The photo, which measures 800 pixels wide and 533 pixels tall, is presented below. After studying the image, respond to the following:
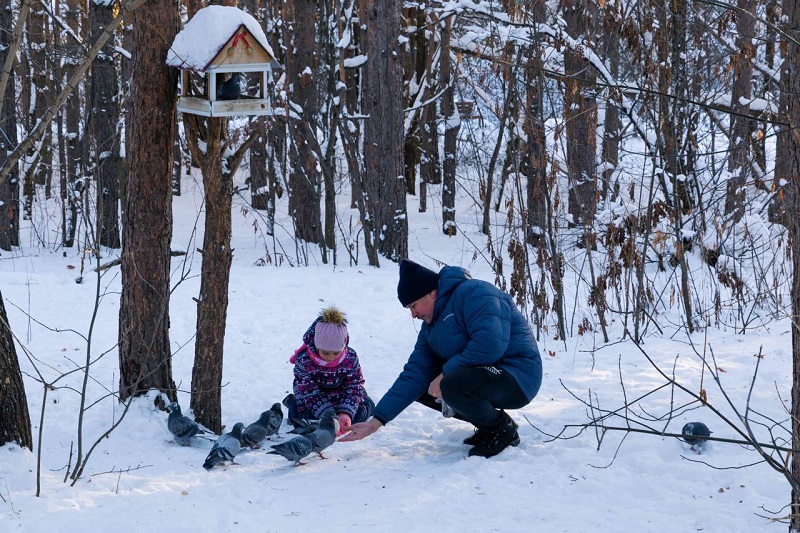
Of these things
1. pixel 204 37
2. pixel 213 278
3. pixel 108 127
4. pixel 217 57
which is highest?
pixel 108 127

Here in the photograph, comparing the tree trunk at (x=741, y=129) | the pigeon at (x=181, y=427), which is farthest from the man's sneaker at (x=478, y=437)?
the tree trunk at (x=741, y=129)

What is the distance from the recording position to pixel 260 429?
4.61 metres

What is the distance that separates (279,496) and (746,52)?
15.5ft

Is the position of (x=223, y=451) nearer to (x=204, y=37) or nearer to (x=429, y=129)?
(x=204, y=37)

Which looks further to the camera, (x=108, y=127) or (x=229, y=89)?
(x=108, y=127)

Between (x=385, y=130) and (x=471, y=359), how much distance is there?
712cm

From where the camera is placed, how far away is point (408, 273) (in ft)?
14.9

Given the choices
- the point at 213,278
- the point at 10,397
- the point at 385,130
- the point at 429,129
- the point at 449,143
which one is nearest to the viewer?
the point at 10,397

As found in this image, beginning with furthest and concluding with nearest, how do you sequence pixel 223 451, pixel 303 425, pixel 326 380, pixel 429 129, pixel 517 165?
1. pixel 429 129
2. pixel 517 165
3. pixel 326 380
4. pixel 303 425
5. pixel 223 451

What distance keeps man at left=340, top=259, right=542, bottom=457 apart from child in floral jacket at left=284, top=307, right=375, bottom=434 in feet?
2.40

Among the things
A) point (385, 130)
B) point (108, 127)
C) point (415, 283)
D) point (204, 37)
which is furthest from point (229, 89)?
point (108, 127)

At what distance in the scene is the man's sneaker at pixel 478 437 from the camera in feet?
14.9

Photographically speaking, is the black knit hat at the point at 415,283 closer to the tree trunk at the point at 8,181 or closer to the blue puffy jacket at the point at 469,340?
the blue puffy jacket at the point at 469,340

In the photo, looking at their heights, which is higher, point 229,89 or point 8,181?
point 229,89
